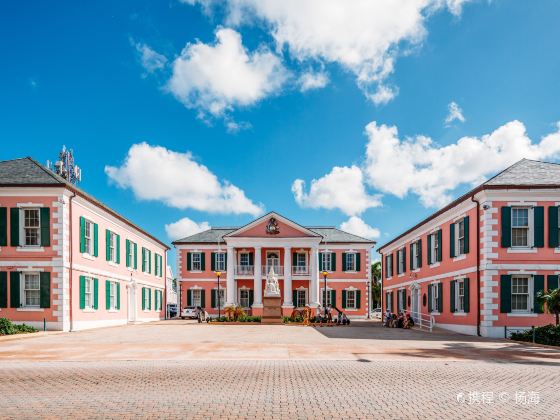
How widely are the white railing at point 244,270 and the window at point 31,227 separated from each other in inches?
992

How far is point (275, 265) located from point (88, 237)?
23373 millimetres

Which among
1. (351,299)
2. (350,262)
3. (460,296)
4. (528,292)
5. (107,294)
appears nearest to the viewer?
(528,292)

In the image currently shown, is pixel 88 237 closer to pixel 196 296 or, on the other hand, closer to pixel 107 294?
pixel 107 294

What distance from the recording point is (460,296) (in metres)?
27.1

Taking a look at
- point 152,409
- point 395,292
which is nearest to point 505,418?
point 152,409

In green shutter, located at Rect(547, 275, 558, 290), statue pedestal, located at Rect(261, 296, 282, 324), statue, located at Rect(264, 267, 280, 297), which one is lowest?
statue pedestal, located at Rect(261, 296, 282, 324)

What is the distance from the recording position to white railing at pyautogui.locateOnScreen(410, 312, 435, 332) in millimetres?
28716

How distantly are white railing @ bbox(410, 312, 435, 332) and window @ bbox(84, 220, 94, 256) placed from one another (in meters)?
18.2

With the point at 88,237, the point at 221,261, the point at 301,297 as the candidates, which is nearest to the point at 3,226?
the point at 88,237

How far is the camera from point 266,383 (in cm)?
1049

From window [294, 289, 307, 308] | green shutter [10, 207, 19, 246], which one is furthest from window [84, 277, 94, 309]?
window [294, 289, 307, 308]

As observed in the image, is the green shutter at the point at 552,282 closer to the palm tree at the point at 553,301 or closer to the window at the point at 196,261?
the palm tree at the point at 553,301

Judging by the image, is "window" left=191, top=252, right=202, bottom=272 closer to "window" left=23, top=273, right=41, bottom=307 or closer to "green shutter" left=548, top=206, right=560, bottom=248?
"window" left=23, top=273, right=41, bottom=307

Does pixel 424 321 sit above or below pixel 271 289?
below
